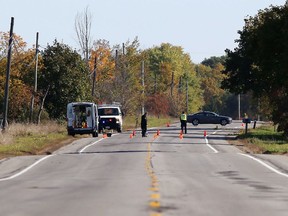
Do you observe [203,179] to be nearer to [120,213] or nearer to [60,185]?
[60,185]

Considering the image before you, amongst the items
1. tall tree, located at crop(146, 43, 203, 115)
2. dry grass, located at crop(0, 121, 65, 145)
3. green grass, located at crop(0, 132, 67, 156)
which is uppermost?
tall tree, located at crop(146, 43, 203, 115)

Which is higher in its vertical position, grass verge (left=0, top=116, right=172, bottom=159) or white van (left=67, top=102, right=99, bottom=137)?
white van (left=67, top=102, right=99, bottom=137)

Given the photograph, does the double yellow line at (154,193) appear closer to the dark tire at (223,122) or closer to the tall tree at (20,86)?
the tall tree at (20,86)

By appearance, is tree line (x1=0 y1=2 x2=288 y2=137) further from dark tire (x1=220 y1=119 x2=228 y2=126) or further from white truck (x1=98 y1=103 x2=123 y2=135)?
dark tire (x1=220 y1=119 x2=228 y2=126)

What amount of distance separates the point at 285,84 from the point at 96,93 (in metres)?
37.2

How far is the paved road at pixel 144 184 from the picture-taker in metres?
13.3

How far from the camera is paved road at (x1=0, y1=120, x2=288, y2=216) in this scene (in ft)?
43.6

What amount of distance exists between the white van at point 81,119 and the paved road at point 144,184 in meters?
15.6

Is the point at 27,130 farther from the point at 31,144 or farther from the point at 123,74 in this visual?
the point at 123,74

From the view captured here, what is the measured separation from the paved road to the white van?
51.1 feet

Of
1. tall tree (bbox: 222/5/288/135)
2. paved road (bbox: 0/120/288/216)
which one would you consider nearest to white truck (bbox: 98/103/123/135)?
tall tree (bbox: 222/5/288/135)

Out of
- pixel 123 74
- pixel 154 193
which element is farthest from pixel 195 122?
pixel 154 193

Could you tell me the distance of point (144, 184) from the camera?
1802cm

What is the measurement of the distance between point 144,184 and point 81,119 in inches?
1243
